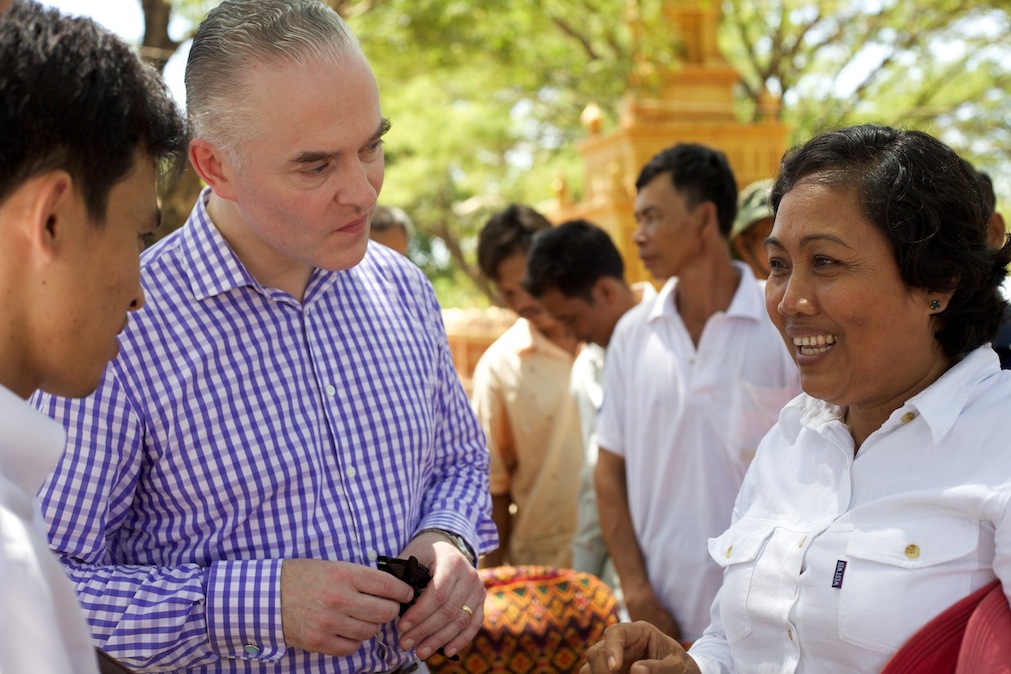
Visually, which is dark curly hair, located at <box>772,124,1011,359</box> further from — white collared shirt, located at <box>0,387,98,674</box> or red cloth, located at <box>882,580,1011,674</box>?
white collared shirt, located at <box>0,387,98,674</box>

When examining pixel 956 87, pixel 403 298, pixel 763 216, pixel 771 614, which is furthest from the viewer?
pixel 956 87

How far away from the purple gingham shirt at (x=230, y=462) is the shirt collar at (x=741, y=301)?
4.85 ft

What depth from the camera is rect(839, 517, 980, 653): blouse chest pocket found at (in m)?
1.84

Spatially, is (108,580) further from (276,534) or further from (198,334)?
(198,334)

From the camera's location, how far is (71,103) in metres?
1.35

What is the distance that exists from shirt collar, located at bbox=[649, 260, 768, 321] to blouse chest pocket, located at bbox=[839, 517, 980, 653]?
177 centimetres

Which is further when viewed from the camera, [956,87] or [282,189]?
[956,87]

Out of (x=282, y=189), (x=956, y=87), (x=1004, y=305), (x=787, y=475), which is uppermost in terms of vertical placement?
(x=282, y=189)

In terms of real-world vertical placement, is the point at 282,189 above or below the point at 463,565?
above

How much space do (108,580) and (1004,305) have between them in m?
1.89

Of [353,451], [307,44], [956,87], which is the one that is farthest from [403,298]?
[956,87]

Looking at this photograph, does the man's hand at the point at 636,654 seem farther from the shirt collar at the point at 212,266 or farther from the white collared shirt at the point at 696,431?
the white collared shirt at the point at 696,431

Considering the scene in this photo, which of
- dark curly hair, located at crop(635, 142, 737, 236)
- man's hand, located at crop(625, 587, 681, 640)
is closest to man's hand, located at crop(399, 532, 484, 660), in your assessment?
man's hand, located at crop(625, 587, 681, 640)

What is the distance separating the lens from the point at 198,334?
2299mm
